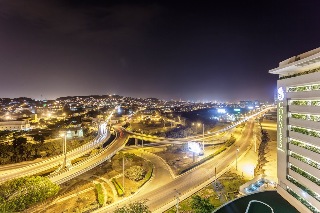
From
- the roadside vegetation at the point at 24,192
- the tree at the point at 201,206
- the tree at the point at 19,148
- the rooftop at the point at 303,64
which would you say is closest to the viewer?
the rooftop at the point at 303,64

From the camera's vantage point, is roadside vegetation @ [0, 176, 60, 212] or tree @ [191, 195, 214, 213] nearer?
tree @ [191, 195, 214, 213]

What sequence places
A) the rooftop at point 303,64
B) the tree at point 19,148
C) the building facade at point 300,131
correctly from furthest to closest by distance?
1. the tree at point 19,148
2. the building facade at point 300,131
3. the rooftop at point 303,64

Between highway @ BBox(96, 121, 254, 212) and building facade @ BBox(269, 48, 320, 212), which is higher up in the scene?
building facade @ BBox(269, 48, 320, 212)

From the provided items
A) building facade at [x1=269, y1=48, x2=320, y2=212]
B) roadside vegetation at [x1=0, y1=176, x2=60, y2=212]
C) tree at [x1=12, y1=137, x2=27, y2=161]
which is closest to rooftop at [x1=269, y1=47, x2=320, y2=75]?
building facade at [x1=269, y1=48, x2=320, y2=212]

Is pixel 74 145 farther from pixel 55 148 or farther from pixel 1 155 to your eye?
pixel 1 155

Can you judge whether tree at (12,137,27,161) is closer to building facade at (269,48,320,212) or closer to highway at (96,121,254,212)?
highway at (96,121,254,212)

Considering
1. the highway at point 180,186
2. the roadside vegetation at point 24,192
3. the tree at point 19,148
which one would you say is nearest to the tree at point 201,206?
the highway at point 180,186

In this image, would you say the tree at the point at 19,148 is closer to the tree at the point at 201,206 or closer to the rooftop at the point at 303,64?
the tree at the point at 201,206

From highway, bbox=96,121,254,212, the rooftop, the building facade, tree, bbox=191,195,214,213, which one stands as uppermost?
the rooftop

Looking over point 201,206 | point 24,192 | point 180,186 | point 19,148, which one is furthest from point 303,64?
point 19,148
